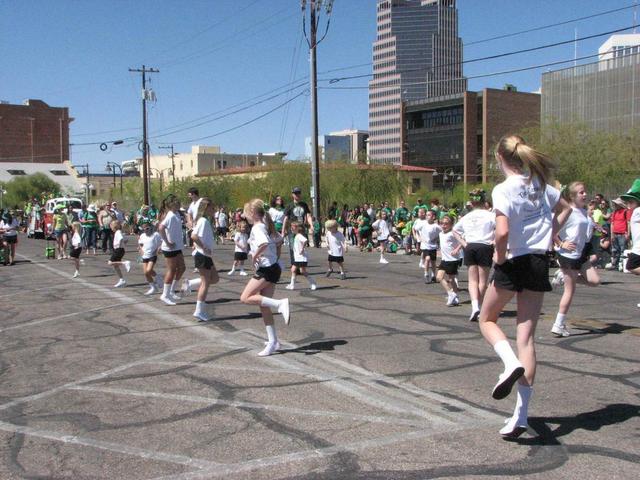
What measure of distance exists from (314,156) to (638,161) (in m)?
24.4

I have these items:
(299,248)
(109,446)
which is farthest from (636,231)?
(299,248)

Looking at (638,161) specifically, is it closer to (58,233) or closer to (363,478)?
(58,233)

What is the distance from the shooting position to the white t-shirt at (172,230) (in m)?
11.9

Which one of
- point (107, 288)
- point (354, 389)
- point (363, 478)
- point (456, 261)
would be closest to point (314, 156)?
point (107, 288)

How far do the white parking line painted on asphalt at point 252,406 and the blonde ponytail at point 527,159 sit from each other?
192 centimetres

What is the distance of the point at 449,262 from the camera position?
1164 centimetres

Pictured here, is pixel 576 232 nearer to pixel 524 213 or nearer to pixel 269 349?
pixel 269 349

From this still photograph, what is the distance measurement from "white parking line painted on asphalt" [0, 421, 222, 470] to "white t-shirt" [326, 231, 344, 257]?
10331 mm

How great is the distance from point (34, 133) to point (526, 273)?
12178cm

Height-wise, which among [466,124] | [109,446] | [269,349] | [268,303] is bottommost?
[109,446]

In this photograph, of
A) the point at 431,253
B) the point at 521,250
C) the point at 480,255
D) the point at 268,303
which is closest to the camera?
the point at 521,250

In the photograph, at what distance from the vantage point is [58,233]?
80.5ft

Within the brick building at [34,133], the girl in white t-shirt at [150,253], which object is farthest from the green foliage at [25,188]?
the girl in white t-shirt at [150,253]

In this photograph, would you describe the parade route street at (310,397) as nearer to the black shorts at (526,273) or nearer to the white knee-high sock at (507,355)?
the white knee-high sock at (507,355)
